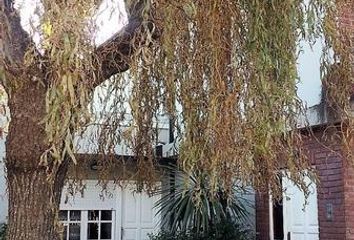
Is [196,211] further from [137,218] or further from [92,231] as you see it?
[92,231]

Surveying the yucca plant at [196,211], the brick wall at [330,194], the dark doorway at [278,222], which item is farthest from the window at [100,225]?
the brick wall at [330,194]

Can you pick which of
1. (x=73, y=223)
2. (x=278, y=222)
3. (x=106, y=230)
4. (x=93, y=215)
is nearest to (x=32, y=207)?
(x=278, y=222)

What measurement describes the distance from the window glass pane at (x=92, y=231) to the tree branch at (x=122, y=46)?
9.26m

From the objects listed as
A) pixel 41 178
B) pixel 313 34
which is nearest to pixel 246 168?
pixel 313 34

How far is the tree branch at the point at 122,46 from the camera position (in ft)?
13.3

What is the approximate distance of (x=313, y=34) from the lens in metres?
4.62

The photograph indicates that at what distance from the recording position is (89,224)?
1295 cm

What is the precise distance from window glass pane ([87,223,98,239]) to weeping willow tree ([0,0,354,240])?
8541 millimetres

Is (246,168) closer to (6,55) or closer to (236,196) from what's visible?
(6,55)

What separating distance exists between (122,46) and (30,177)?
1.21 metres

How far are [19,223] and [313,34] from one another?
2790 millimetres

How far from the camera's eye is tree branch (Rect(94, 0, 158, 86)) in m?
4.05

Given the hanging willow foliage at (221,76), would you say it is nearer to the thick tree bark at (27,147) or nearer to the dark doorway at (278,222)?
the thick tree bark at (27,147)

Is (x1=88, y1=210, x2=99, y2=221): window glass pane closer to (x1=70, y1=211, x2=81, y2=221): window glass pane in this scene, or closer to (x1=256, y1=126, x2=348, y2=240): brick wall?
(x1=70, y1=211, x2=81, y2=221): window glass pane
